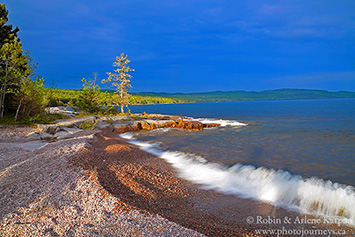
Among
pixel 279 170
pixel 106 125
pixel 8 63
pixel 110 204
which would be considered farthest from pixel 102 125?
pixel 110 204

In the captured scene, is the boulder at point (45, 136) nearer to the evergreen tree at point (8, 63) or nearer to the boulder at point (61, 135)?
the boulder at point (61, 135)

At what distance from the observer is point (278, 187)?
30.5 ft

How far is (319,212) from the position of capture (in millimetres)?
7250

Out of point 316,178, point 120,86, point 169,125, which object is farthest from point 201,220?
point 120,86

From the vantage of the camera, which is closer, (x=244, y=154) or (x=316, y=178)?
(x=316, y=178)

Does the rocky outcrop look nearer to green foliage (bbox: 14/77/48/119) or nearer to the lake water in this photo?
green foliage (bbox: 14/77/48/119)

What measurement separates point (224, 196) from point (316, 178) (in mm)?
5275

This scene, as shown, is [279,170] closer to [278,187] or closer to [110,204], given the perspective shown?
[278,187]

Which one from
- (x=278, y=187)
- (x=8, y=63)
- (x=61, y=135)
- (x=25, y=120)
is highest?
(x=8, y=63)

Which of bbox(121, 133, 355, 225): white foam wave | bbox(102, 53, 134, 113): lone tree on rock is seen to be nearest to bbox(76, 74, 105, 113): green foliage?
bbox(102, 53, 134, 113): lone tree on rock

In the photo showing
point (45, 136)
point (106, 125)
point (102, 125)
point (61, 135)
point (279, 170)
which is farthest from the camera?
point (106, 125)

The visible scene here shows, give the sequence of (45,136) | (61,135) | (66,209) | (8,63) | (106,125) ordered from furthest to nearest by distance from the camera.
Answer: (106,125) < (8,63) < (61,135) < (45,136) < (66,209)

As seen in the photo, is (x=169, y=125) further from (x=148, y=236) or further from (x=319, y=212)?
(x=148, y=236)

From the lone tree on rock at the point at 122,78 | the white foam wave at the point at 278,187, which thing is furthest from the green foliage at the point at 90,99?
the white foam wave at the point at 278,187
